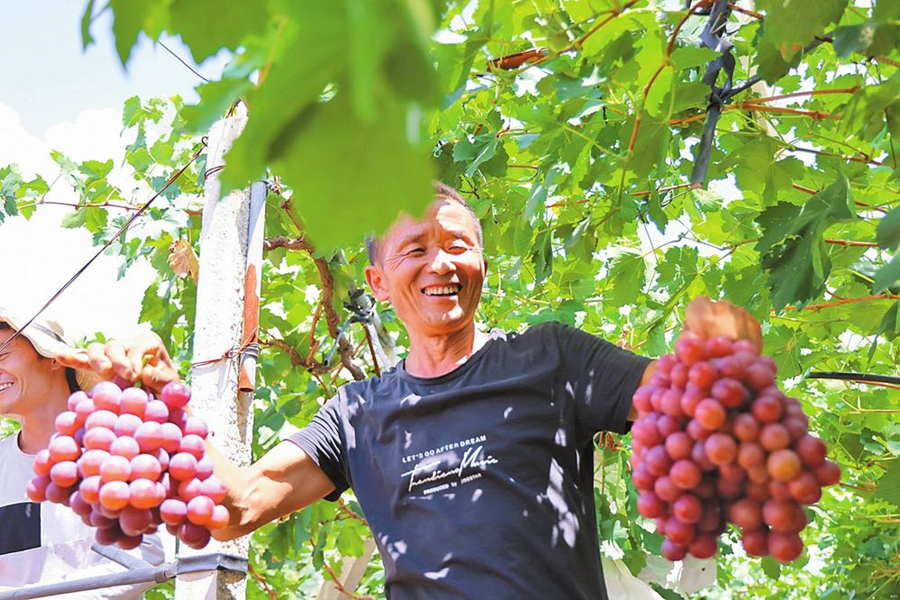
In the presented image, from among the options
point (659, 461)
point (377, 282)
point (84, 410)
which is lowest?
point (659, 461)

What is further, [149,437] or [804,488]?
[149,437]

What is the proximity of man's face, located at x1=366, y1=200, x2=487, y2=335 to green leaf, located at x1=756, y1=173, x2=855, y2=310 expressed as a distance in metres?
0.54

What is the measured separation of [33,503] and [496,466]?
1461 mm

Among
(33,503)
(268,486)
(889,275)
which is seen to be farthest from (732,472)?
(33,503)

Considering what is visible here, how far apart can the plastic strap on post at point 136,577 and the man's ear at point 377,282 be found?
2.43ft

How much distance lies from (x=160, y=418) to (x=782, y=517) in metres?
0.81

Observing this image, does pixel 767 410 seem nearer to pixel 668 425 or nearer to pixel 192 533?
pixel 668 425

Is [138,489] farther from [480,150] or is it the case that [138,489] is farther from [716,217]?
[716,217]

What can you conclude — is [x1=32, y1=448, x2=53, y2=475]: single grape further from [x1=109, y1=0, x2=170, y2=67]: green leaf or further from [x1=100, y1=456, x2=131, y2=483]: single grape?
[x1=109, y1=0, x2=170, y2=67]: green leaf

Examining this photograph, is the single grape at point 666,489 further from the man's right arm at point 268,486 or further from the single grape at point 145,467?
the man's right arm at point 268,486

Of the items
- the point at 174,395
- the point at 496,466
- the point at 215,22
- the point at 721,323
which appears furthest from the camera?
the point at 496,466

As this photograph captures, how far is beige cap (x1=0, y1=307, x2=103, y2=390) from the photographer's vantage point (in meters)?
2.70

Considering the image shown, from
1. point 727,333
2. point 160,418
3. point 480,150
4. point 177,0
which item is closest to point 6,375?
point 480,150

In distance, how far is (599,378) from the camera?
1.72 meters
